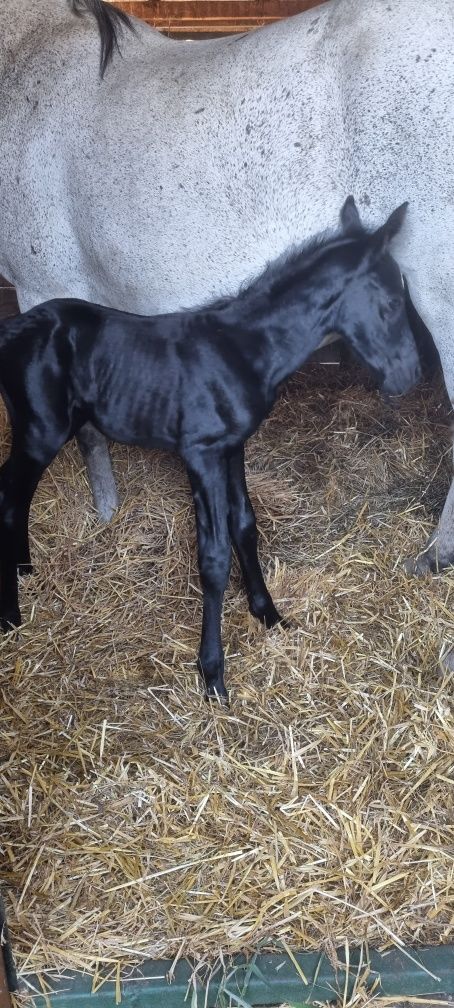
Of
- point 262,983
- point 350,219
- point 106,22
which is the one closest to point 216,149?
point 350,219

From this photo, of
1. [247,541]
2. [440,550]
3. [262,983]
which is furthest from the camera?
[440,550]

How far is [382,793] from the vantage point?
7.00ft

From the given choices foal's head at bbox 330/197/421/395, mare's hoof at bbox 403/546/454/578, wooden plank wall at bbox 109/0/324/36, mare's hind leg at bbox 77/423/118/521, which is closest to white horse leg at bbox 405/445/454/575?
mare's hoof at bbox 403/546/454/578

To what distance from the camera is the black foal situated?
6.81ft

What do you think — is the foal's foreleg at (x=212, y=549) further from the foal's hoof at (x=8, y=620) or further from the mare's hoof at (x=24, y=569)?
the mare's hoof at (x=24, y=569)

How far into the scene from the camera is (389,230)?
2.08 metres

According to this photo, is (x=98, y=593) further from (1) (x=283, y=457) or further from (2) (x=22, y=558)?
(1) (x=283, y=457)

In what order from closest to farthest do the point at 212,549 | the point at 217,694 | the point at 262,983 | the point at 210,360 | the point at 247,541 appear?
the point at 262,983 → the point at 210,360 → the point at 212,549 → the point at 217,694 → the point at 247,541

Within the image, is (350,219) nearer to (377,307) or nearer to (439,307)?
(377,307)

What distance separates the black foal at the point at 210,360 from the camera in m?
2.08

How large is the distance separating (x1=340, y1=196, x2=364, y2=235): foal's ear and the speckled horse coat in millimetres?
262

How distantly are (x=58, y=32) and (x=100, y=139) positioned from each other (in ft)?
1.88

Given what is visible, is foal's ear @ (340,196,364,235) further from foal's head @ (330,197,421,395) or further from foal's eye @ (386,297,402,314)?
foal's eye @ (386,297,402,314)

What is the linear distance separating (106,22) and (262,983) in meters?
2.85
